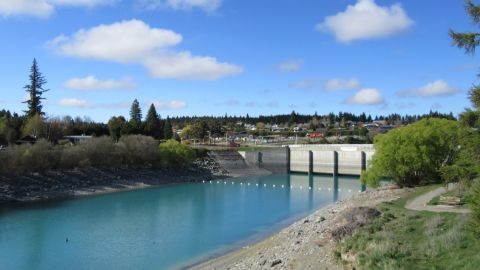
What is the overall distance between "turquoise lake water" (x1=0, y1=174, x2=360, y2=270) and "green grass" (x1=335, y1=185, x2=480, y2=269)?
10650 millimetres

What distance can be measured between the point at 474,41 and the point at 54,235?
105 ft

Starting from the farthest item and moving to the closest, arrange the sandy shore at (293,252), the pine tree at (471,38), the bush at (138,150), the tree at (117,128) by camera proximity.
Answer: the tree at (117,128)
the bush at (138,150)
the sandy shore at (293,252)
the pine tree at (471,38)

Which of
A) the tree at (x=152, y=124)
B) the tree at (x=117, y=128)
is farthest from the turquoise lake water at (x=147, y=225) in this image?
the tree at (x=152, y=124)

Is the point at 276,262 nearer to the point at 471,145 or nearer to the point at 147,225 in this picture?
the point at 471,145

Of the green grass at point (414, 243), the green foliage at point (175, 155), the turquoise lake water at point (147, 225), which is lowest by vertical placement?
the turquoise lake water at point (147, 225)

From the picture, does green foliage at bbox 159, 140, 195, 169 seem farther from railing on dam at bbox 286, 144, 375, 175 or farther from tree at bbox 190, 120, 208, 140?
tree at bbox 190, 120, 208, 140

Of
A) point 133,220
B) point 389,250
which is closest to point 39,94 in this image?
point 133,220

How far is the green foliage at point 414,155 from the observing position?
127 feet

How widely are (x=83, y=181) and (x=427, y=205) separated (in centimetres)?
4469

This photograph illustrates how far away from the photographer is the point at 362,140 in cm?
11681

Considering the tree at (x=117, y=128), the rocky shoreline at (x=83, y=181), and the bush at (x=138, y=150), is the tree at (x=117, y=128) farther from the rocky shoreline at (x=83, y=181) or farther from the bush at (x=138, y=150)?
the rocky shoreline at (x=83, y=181)

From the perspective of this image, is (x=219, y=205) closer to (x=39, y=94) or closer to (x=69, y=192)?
(x=69, y=192)

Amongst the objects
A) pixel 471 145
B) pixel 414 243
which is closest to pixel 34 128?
pixel 414 243

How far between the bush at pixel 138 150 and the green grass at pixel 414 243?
53309 mm
